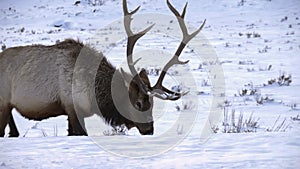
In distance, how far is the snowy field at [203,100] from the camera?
14.5 ft

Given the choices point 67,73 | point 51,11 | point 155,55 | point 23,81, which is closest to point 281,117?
point 67,73

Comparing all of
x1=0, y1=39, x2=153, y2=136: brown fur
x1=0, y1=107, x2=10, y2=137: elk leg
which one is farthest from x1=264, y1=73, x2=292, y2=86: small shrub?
x1=0, y1=107, x2=10, y2=137: elk leg

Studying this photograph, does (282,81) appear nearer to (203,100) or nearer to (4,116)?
(203,100)

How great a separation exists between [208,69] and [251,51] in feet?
11.7

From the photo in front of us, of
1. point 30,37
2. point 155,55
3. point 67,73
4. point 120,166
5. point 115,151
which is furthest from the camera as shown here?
point 30,37

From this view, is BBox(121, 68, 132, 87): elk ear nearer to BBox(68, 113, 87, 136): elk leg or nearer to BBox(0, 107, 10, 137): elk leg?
BBox(68, 113, 87, 136): elk leg

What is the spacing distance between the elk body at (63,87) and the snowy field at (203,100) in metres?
0.41

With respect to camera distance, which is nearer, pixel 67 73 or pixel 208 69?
pixel 67 73

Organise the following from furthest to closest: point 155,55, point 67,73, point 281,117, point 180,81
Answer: point 155,55 < point 180,81 < point 281,117 < point 67,73

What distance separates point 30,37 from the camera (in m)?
20.2

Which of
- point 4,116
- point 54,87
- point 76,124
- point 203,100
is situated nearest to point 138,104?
point 76,124

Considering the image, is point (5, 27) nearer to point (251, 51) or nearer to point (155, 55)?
point (155, 55)

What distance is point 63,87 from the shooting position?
22.2 ft

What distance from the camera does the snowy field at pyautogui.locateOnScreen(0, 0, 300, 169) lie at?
14.5ft
